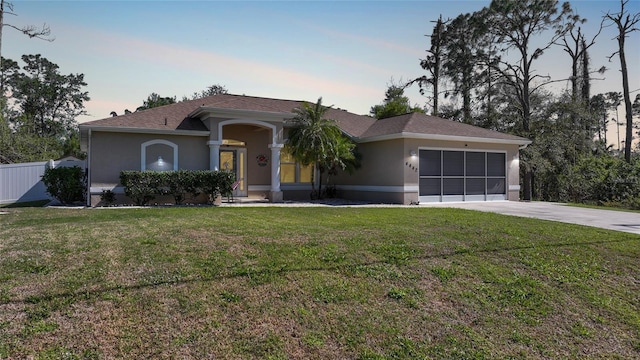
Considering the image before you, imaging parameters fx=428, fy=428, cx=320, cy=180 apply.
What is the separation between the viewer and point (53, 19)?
1709 centimetres

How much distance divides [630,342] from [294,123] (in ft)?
46.3

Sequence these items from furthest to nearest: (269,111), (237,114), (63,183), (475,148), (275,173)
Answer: (475,148) → (275,173) → (269,111) → (237,114) → (63,183)

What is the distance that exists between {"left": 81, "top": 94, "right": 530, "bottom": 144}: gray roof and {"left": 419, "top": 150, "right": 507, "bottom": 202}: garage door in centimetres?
90

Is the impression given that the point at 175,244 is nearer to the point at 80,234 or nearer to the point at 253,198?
the point at 80,234

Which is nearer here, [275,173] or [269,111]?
[269,111]

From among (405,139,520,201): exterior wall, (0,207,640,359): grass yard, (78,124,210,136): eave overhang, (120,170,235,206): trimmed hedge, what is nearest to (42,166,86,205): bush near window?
(78,124,210,136): eave overhang

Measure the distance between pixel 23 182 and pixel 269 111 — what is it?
11567mm

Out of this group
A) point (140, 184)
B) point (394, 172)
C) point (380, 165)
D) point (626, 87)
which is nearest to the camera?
point (140, 184)

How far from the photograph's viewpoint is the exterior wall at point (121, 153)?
49.4 ft

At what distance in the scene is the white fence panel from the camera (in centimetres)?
1834

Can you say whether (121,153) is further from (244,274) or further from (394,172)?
(244,274)

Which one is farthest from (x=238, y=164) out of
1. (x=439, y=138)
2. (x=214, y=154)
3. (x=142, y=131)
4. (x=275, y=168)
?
(x=439, y=138)

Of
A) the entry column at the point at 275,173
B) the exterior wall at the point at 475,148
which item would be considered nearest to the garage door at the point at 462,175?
the exterior wall at the point at 475,148

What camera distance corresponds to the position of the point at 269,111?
55.7 feet
